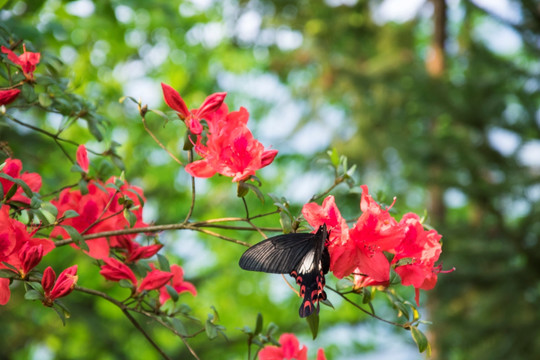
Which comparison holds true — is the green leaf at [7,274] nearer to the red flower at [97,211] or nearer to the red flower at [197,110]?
the red flower at [97,211]

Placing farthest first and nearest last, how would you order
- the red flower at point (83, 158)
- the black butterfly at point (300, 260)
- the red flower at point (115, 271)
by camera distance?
the red flower at point (83, 158)
the red flower at point (115, 271)
the black butterfly at point (300, 260)

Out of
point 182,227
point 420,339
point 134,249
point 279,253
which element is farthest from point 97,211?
point 420,339

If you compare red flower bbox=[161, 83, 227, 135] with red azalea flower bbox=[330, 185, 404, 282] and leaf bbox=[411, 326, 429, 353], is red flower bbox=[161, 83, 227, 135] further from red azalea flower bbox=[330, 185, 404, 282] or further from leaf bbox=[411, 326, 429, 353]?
leaf bbox=[411, 326, 429, 353]

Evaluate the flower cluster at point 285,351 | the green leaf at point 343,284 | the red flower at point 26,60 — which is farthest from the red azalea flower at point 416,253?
the red flower at point 26,60

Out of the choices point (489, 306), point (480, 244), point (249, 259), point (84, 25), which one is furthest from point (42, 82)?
point (489, 306)

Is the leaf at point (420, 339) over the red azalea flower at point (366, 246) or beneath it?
beneath

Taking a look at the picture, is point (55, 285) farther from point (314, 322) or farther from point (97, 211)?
point (314, 322)
